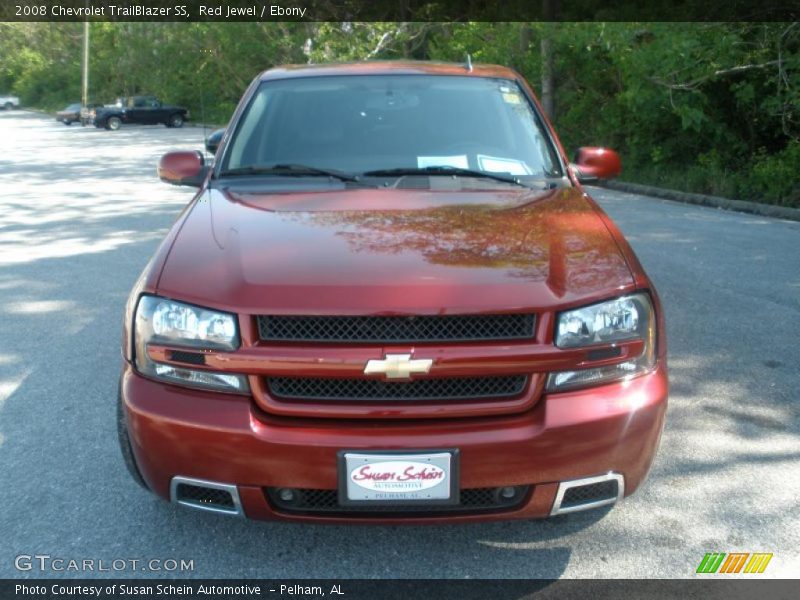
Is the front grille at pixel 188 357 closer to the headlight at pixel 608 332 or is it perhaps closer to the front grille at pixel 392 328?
the front grille at pixel 392 328

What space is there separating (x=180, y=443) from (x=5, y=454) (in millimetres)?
1649

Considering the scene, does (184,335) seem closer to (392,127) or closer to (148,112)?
(392,127)

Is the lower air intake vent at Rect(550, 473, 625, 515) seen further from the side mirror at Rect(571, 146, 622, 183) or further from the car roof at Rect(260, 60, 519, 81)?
the car roof at Rect(260, 60, 519, 81)

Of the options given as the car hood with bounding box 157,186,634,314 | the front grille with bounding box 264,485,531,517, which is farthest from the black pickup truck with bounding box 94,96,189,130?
the front grille with bounding box 264,485,531,517

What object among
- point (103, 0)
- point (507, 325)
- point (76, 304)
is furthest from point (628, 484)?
point (103, 0)

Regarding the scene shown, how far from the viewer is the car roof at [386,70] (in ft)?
14.4

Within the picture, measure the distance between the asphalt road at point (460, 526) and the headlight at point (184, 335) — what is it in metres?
0.71

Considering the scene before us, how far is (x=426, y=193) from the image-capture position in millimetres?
3518

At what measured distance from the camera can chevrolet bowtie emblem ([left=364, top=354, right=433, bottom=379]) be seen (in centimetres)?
249

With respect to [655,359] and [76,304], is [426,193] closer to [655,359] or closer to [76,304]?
[655,359]

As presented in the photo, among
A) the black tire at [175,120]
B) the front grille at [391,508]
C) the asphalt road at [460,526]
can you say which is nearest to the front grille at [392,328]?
the front grille at [391,508]

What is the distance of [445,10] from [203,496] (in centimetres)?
2532

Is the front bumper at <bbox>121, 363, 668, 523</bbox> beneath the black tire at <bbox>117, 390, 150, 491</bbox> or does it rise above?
above

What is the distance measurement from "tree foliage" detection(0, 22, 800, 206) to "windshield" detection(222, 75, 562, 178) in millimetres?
942
